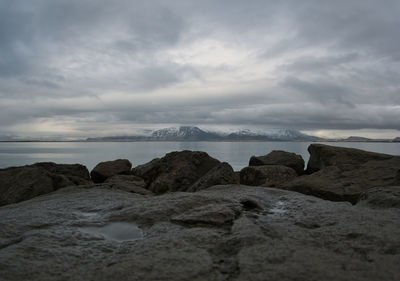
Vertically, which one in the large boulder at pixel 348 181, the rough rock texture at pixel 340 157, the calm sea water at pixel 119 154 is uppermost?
the rough rock texture at pixel 340 157

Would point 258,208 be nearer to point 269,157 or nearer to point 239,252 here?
point 239,252

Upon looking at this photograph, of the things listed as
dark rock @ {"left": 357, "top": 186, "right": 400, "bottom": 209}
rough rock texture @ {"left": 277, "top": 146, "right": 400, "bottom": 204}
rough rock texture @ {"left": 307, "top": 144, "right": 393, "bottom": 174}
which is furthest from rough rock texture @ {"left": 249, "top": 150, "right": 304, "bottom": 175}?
dark rock @ {"left": 357, "top": 186, "right": 400, "bottom": 209}

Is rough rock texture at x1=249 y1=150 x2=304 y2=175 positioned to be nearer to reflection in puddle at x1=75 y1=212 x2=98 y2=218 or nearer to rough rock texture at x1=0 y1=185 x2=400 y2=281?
rough rock texture at x1=0 y1=185 x2=400 y2=281

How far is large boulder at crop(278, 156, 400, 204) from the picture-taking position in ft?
21.1

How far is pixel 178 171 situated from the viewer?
9375mm

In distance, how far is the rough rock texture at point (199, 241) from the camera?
Answer: 2090 millimetres

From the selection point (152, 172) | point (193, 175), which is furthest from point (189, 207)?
point (152, 172)

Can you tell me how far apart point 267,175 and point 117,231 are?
7.10 metres

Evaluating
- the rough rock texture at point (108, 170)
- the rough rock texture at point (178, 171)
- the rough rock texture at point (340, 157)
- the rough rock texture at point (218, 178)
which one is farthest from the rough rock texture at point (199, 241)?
the rough rock texture at point (108, 170)

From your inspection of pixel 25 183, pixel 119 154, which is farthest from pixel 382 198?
pixel 119 154

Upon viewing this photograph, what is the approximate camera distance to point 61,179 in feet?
24.1

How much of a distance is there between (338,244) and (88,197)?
12.7 ft

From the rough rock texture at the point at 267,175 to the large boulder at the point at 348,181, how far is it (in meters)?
1.88

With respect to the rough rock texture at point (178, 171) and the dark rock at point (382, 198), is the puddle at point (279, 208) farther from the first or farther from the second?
the rough rock texture at point (178, 171)
